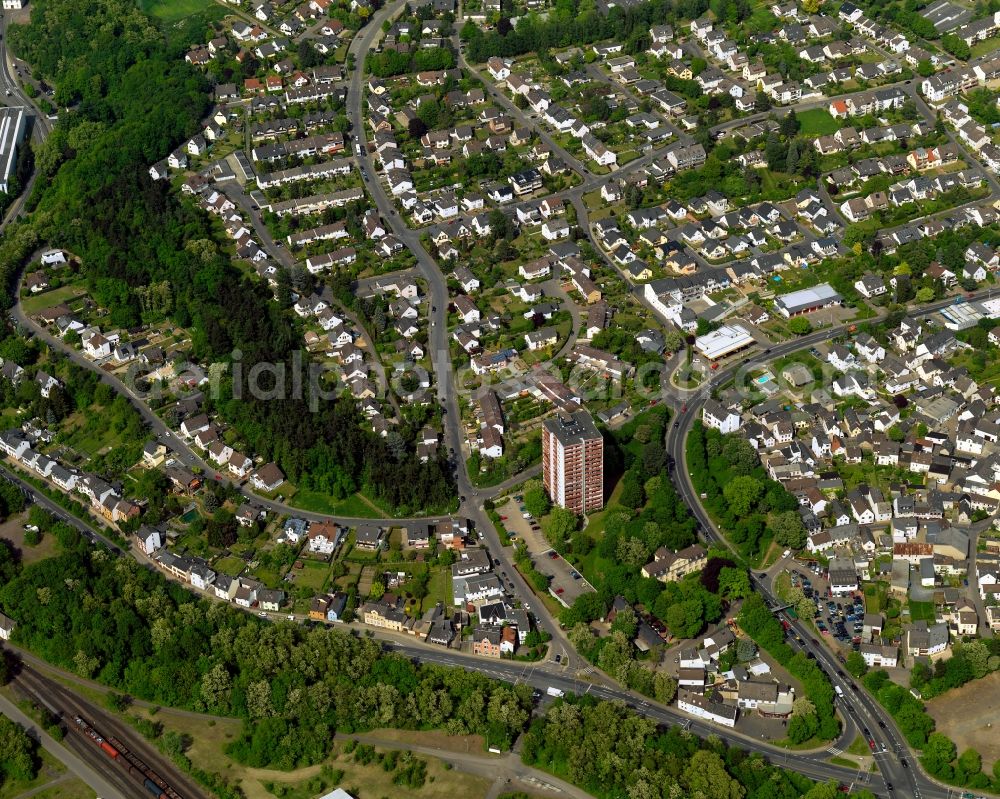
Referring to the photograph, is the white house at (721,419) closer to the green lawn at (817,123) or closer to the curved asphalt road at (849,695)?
the curved asphalt road at (849,695)

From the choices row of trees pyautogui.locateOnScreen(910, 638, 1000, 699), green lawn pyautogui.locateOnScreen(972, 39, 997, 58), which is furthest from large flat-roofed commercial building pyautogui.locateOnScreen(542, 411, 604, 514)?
green lawn pyautogui.locateOnScreen(972, 39, 997, 58)

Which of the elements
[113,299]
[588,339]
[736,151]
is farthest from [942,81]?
[113,299]

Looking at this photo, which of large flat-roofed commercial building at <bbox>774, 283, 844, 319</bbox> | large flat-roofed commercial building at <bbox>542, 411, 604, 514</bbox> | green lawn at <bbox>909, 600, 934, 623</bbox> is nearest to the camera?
green lawn at <bbox>909, 600, 934, 623</bbox>

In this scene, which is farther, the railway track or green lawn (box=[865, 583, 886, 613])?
green lawn (box=[865, 583, 886, 613])

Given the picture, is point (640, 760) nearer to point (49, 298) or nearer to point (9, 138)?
point (49, 298)

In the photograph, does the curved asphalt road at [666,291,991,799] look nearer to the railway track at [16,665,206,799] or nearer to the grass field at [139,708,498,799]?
the grass field at [139,708,498,799]

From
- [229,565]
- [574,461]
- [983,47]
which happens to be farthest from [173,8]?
[574,461]
